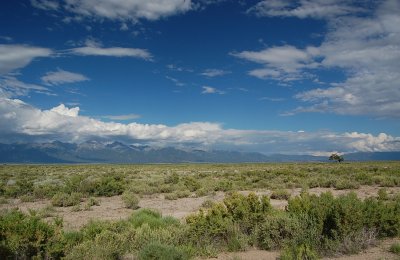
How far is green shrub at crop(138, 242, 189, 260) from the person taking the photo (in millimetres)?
8781

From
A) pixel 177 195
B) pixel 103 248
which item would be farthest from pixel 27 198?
pixel 103 248

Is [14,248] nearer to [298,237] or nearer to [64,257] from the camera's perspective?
[64,257]

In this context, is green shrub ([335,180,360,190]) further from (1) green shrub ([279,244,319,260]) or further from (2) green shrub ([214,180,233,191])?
(1) green shrub ([279,244,319,260])

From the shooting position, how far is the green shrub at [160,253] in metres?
8.78

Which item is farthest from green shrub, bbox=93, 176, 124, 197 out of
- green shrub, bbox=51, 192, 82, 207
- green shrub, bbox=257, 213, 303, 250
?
green shrub, bbox=257, 213, 303, 250

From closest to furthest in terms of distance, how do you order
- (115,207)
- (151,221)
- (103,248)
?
(103,248) → (151,221) → (115,207)

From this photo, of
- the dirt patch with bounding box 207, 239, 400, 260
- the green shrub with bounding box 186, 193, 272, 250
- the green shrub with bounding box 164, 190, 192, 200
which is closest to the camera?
the dirt patch with bounding box 207, 239, 400, 260

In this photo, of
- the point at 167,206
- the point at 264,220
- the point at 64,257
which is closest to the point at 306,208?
the point at 264,220

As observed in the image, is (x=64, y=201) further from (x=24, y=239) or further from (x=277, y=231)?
(x=277, y=231)

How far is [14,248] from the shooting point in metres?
8.60

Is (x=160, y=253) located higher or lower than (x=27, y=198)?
higher

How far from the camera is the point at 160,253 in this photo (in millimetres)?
8852

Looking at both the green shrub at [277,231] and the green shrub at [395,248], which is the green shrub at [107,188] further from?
the green shrub at [395,248]

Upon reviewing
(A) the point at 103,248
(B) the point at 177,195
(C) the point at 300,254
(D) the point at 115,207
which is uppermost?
(C) the point at 300,254
